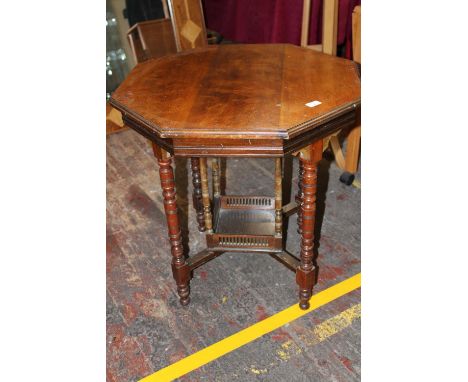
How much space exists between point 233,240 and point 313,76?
0.82m

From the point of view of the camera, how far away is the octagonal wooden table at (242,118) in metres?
1.50

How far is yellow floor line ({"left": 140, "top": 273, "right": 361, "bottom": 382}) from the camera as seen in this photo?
1813 millimetres

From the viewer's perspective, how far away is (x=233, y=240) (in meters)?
2.09

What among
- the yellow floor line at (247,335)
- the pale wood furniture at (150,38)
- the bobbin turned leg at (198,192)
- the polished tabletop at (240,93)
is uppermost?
the polished tabletop at (240,93)

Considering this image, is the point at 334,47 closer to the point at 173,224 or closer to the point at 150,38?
the point at 150,38

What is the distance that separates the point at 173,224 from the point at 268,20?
2.28m

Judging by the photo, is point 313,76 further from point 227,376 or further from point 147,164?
point 147,164

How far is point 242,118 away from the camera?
1510 millimetres

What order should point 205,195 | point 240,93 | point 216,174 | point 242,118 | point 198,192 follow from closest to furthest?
point 242,118 < point 240,93 < point 205,195 < point 216,174 < point 198,192

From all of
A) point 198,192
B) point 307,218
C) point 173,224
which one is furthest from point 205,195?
point 307,218

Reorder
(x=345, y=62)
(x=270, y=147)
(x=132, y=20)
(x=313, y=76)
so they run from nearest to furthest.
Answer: (x=270, y=147), (x=313, y=76), (x=345, y=62), (x=132, y=20)

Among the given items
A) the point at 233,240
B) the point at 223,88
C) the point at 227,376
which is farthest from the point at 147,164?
the point at 227,376

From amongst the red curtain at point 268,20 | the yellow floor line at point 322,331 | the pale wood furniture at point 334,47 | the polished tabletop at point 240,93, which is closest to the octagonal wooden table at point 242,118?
the polished tabletop at point 240,93

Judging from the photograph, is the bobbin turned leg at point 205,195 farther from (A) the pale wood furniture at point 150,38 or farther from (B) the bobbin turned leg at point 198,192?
(A) the pale wood furniture at point 150,38
